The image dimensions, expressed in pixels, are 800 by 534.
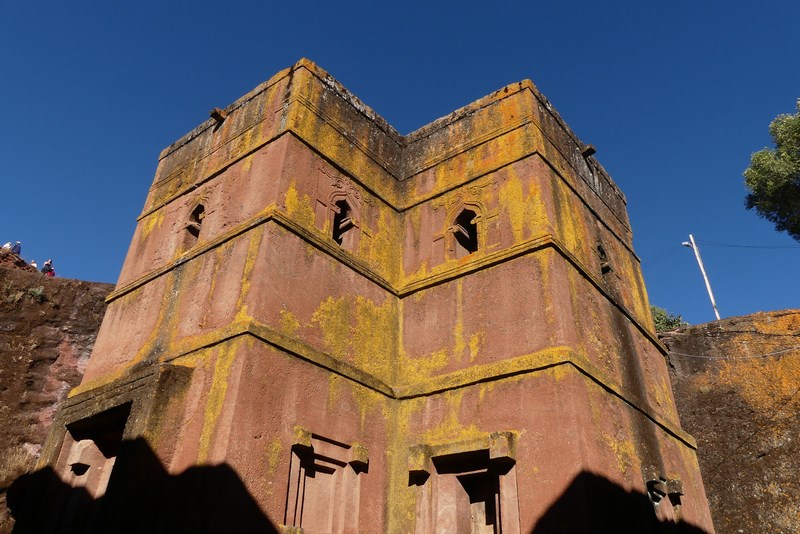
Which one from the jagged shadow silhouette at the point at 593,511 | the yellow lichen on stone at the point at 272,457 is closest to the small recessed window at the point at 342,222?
the yellow lichen on stone at the point at 272,457

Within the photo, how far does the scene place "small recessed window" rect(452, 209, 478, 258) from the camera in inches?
327

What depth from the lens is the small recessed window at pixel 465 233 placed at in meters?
8.30

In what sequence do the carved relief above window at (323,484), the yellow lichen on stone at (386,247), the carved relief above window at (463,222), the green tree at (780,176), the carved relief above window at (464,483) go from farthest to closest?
the green tree at (780,176), the yellow lichen on stone at (386,247), the carved relief above window at (463,222), the carved relief above window at (464,483), the carved relief above window at (323,484)

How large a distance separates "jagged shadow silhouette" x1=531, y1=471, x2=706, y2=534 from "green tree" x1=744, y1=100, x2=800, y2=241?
9706 millimetres

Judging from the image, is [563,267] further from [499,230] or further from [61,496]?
[61,496]

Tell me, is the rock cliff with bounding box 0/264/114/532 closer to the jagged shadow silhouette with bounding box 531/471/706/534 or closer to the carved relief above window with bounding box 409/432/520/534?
the carved relief above window with bounding box 409/432/520/534

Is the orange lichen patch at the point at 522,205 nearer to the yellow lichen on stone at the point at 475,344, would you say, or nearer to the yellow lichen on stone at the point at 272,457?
the yellow lichen on stone at the point at 475,344

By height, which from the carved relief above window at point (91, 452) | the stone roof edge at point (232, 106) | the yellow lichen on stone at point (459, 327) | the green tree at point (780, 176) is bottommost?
the carved relief above window at point (91, 452)

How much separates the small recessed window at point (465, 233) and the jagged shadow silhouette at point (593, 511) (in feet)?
11.5

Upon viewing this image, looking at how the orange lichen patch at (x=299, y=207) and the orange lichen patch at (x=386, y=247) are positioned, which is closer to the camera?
the orange lichen patch at (x=299, y=207)

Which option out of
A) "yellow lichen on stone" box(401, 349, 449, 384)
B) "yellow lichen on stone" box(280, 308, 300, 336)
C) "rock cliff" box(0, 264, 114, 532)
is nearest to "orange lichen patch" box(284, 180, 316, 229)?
"yellow lichen on stone" box(280, 308, 300, 336)

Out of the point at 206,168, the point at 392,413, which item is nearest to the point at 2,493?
the point at 206,168

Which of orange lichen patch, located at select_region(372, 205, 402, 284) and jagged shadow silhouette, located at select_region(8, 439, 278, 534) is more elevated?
orange lichen patch, located at select_region(372, 205, 402, 284)

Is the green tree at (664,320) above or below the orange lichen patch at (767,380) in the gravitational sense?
above
